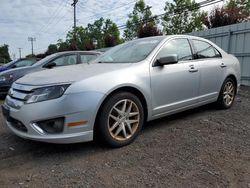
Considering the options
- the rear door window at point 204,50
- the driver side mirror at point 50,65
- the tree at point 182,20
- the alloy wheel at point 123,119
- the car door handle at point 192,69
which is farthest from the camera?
the tree at point 182,20

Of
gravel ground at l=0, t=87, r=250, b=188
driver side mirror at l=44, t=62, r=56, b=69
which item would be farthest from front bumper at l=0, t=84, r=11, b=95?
gravel ground at l=0, t=87, r=250, b=188

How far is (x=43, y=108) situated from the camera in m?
2.82

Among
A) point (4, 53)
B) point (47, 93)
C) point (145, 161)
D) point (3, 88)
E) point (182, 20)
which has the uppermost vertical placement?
point (182, 20)

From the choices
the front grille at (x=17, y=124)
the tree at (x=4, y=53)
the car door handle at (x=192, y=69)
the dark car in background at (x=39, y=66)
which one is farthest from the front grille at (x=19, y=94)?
the tree at (x=4, y=53)

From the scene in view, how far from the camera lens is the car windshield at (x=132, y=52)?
3779 millimetres

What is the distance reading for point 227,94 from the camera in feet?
16.4

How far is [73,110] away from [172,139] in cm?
Answer: 143

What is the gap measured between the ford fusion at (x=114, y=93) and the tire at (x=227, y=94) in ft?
1.57

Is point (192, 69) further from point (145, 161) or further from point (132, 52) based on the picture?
point (145, 161)

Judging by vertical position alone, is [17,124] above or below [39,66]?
below

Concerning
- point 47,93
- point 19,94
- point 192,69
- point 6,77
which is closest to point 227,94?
point 192,69

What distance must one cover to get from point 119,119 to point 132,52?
1269mm

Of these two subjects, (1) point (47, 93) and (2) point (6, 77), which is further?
(2) point (6, 77)

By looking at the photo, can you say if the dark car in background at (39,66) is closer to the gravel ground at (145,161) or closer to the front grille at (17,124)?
the gravel ground at (145,161)
